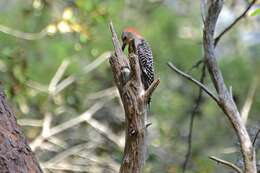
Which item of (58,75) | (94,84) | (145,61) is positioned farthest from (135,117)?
(94,84)

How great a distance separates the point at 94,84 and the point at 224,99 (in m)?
2.51

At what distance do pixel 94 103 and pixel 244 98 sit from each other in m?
1.16

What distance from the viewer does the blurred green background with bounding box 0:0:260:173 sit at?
10.3 feet

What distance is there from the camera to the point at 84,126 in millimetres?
3865

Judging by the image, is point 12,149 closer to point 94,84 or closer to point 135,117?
point 135,117

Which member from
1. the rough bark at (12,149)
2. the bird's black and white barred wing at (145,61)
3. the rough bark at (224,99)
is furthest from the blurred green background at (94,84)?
the rough bark at (12,149)

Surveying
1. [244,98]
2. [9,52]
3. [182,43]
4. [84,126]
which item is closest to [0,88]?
[9,52]

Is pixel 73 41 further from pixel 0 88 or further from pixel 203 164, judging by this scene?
pixel 0 88

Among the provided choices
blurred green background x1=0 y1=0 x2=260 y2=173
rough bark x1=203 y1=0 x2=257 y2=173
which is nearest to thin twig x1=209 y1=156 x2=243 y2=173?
rough bark x1=203 y1=0 x2=257 y2=173

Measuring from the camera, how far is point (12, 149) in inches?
49.6

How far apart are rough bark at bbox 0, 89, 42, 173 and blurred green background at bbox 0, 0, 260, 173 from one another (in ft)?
4.81

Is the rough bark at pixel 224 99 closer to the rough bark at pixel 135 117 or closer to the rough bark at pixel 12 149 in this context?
the rough bark at pixel 135 117

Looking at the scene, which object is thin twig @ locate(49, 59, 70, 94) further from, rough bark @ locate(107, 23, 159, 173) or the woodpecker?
rough bark @ locate(107, 23, 159, 173)

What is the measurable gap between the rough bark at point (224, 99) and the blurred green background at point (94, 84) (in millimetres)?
1260
